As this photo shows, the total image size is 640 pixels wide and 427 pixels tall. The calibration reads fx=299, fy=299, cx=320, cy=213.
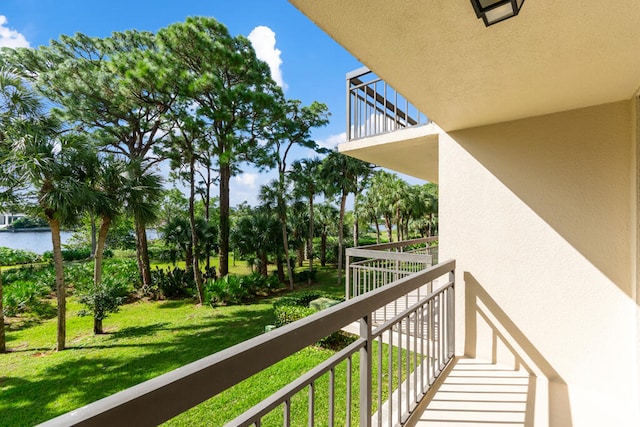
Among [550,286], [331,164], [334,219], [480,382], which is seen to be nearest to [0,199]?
[480,382]

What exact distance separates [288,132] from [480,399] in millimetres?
15598

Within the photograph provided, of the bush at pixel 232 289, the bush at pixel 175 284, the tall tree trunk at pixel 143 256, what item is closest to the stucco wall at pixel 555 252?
the bush at pixel 232 289

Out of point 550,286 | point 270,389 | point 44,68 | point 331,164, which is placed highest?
point 44,68

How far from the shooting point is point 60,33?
13.1 meters

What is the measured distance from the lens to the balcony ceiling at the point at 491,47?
4.17ft

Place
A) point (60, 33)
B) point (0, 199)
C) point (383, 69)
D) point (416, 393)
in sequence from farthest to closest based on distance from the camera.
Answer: point (60, 33) < point (0, 199) < point (416, 393) < point (383, 69)

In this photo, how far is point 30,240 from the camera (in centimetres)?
2566

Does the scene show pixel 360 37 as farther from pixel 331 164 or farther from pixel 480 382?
pixel 331 164

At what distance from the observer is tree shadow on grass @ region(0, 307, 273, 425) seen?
5.73 meters

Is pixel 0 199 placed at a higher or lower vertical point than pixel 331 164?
lower

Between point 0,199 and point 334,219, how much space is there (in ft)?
57.7

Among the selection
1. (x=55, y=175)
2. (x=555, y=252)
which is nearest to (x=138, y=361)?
(x=55, y=175)

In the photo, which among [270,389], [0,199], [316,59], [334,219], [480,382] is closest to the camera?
[480,382]

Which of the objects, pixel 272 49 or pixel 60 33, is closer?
pixel 60 33
